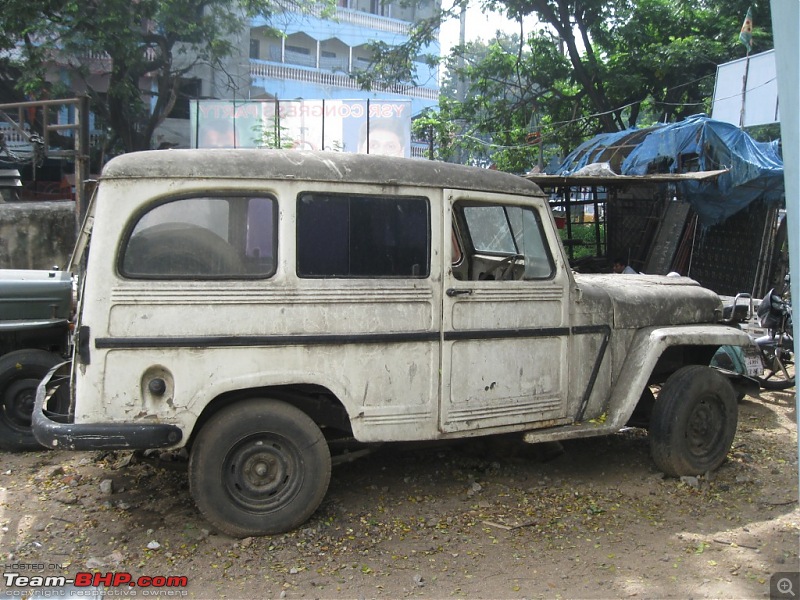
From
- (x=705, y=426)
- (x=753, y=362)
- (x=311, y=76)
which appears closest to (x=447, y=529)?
(x=705, y=426)

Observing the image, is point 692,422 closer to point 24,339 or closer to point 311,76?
point 24,339

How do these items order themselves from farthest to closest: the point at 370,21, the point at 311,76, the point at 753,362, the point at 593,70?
1. the point at 370,21
2. the point at 311,76
3. the point at 593,70
4. the point at 753,362

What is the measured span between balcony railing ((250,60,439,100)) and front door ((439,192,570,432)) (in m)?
18.2

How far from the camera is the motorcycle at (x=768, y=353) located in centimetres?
678

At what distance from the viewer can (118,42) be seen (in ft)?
49.0

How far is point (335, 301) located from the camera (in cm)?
377

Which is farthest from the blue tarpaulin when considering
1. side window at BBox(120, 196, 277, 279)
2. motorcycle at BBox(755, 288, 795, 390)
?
side window at BBox(120, 196, 277, 279)

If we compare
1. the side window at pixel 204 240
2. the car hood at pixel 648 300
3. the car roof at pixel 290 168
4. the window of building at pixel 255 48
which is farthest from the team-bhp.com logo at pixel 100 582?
the window of building at pixel 255 48

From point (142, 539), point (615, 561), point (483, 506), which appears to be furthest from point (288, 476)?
point (615, 561)

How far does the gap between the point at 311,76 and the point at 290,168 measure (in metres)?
22.3

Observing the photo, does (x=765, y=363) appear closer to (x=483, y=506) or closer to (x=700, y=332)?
(x=700, y=332)

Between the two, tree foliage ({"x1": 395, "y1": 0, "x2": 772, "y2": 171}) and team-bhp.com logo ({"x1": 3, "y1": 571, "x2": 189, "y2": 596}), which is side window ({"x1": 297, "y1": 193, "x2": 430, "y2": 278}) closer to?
team-bhp.com logo ({"x1": 3, "y1": 571, "x2": 189, "y2": 596})

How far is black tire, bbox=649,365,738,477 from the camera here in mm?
4641

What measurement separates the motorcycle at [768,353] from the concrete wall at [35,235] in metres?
7.73
